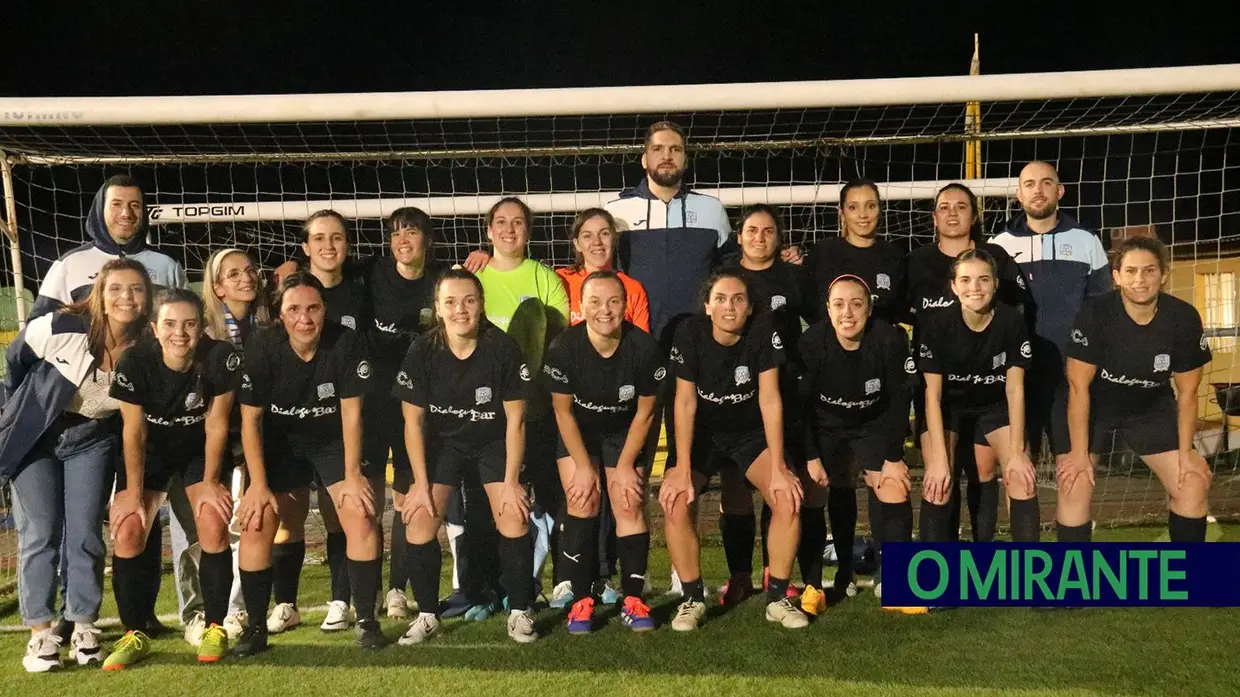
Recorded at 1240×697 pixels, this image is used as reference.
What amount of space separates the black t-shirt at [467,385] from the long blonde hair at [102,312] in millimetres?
940

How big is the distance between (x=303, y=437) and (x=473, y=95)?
1540 millimetres

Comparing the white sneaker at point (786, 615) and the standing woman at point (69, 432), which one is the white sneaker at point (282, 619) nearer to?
the standing woman at point (69, 432)

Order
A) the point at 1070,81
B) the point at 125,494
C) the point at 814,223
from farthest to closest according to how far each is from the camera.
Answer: the point at 814,223, the point at 1070,81, the point at 125,494

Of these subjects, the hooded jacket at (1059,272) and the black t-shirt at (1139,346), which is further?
the hooded jacket at (1059,272)

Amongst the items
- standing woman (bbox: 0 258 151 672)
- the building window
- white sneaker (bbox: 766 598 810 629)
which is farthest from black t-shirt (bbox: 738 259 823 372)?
the building window

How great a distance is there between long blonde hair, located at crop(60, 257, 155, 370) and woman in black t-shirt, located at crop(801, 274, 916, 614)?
8.12 feet

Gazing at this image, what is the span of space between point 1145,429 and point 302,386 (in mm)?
3307

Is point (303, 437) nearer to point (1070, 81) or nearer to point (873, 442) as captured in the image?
point (873, 442)

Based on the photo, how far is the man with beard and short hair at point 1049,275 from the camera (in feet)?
13.2

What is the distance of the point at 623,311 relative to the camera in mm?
3566

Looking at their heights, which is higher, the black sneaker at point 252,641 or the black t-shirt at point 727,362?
the black t-shirt at point 727,362

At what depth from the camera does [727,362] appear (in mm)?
3668

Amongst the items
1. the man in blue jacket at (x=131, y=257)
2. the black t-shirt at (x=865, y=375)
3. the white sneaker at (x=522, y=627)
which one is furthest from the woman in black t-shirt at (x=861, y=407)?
the man in blue jacket at (x=131, y=257)

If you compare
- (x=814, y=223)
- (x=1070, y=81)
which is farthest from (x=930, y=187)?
(x=1070, y=81)
